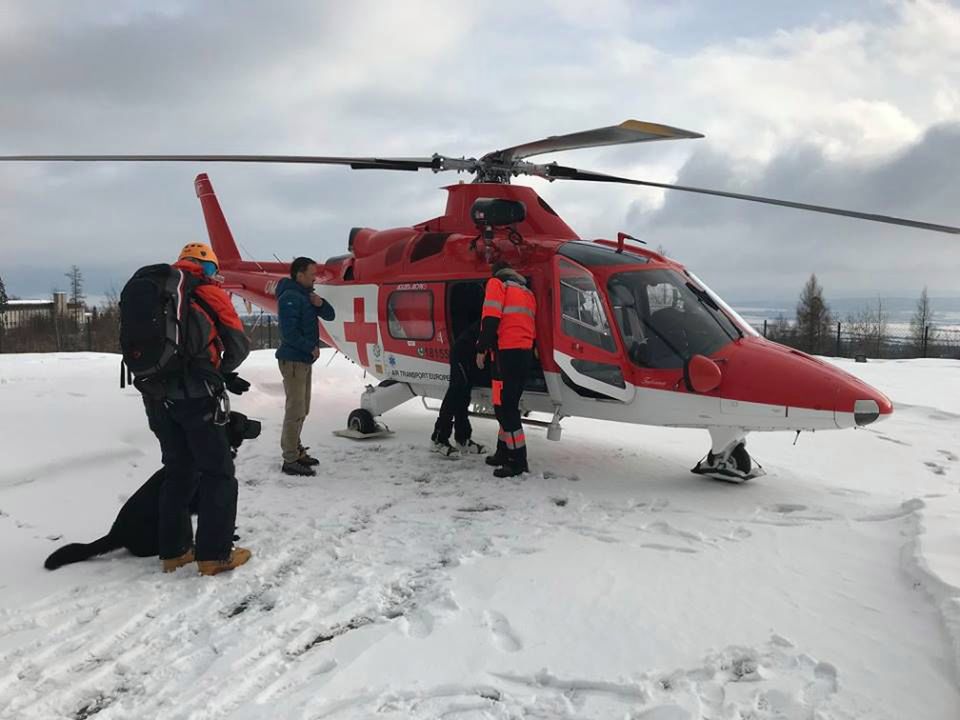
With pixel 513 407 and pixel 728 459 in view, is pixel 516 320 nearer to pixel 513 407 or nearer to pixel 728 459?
pixel 513 407

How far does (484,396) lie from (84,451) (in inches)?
148

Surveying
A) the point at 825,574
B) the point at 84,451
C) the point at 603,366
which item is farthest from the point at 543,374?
the point at 84,451

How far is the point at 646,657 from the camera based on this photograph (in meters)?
2.75

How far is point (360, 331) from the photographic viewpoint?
7879mm

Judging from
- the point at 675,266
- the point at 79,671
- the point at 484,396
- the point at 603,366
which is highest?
the point at 675,266

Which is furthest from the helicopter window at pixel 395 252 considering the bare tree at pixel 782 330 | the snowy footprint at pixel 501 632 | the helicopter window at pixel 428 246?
the bare tree at pixel 782 330

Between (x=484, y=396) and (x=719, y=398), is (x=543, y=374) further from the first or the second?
(x=719, y=398)

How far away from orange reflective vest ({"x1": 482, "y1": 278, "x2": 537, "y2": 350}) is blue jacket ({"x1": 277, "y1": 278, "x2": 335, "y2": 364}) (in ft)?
5.33

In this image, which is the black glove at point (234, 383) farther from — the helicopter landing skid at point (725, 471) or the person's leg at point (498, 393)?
the helicopter landing skid at point (725, 471)

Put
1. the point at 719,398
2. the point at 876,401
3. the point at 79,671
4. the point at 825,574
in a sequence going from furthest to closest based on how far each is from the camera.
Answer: the point at 719,398 < the point at 876,401 < the point at 825,574 < the point at 79,671

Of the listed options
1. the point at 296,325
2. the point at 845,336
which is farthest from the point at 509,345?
the point at 845,336

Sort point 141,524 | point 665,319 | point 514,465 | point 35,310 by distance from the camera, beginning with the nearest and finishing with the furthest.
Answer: point 141,524
point 665,319
point 514,465
point 35,310

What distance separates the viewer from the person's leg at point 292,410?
5.99 metres

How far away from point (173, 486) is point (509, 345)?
309 cm
